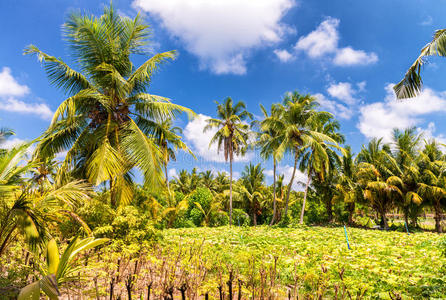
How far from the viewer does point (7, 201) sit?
4.00 metres

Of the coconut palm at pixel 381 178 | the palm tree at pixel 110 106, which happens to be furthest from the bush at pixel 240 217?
the palm tree at pixel 110 106

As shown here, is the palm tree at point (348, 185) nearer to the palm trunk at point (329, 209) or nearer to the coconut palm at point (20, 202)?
the palm trunk at point (329, 209)

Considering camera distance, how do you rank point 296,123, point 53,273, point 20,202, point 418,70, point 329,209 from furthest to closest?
point 329,209
point 296,123
point 418,70
point 20,202
point 53,273

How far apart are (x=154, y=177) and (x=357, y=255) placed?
17.5ft

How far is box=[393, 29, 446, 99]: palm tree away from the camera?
5.84 meters

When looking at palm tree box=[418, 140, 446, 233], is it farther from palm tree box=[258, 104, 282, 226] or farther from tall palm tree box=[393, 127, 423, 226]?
palm tree box=[258, 104, 282, 226]

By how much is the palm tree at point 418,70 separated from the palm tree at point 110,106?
6.25 metres

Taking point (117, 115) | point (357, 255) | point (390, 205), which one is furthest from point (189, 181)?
point (357, 255)

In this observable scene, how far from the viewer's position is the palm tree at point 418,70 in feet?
19.1

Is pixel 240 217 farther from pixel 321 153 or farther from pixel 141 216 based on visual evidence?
pixel 141 216

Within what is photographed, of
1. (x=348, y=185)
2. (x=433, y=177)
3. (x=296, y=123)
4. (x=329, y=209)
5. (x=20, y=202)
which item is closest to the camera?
(x=20, y=202)

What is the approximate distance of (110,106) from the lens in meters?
7.46

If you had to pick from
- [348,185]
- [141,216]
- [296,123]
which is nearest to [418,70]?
[141,216]

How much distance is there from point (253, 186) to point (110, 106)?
1771 centimetres
